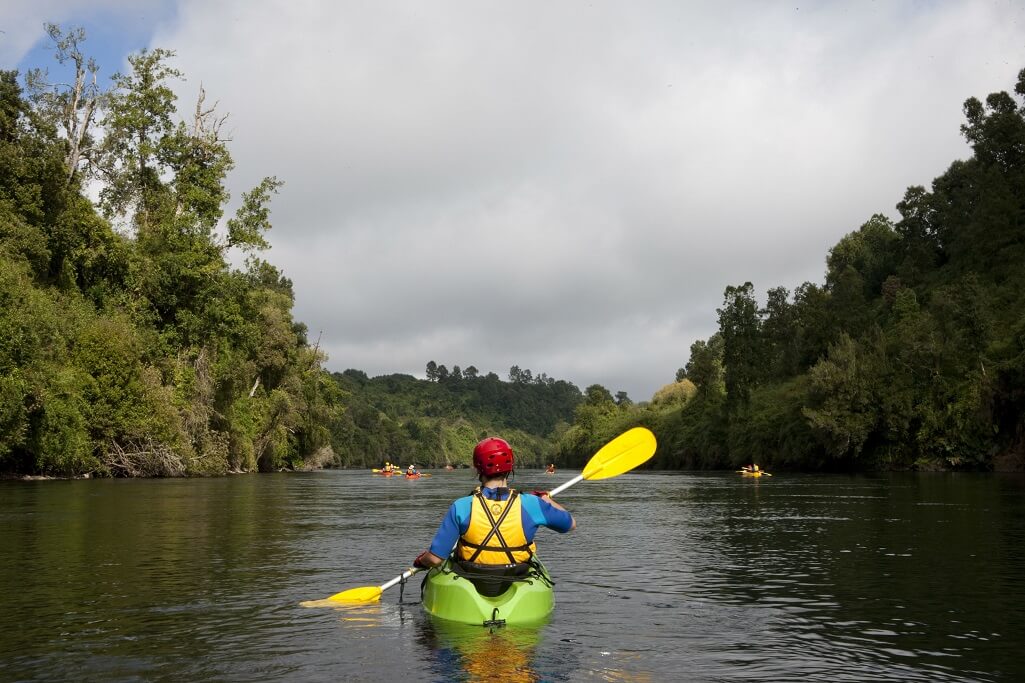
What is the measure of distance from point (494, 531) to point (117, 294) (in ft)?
152

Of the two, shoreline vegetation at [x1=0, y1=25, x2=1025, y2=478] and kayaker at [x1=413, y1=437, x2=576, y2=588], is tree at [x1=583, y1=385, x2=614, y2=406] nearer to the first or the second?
shoreline vegetation at [x1=0, y1=25, x2=1025, y2=478]

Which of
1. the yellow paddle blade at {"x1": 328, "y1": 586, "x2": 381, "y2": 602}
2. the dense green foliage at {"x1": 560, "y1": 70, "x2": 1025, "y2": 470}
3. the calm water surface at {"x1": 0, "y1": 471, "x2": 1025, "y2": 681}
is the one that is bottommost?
the calm water surface at {"x1": 0, "y1": 471, "x2": 1025, "y2": 681}

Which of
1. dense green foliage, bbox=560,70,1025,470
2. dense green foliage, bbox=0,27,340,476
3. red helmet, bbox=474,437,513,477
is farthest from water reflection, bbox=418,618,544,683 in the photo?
dense green foliage, bbox=560,70,1025,470

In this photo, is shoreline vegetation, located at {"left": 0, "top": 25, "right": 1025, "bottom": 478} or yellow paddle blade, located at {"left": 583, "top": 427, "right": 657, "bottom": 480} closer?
yellow paddle blade, located at {"left": 583, "top": 427, "right": 657, "bottom": 480}

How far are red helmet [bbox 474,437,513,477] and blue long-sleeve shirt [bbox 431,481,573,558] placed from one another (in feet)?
0.65

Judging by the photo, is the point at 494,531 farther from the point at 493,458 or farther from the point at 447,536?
the point at 493,458

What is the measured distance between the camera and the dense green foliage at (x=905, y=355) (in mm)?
59375

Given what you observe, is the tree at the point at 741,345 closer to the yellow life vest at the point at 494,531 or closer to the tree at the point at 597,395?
the tree at the point at 597,395

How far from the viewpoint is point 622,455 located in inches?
470

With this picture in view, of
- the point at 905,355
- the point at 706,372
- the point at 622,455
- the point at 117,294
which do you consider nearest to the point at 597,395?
the point at 706,372

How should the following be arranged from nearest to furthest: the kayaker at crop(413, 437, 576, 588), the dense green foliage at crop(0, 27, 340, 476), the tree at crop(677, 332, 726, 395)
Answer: the kayaker at crop(413, 437, 576, 588) < the dense green foliage at crop(0, 27, 340, 476) < the tree at crop(677, 332, 726, 395)

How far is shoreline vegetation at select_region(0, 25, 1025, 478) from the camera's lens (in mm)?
42406

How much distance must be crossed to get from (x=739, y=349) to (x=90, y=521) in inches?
2937

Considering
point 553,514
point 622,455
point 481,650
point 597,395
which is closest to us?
point 481,650
